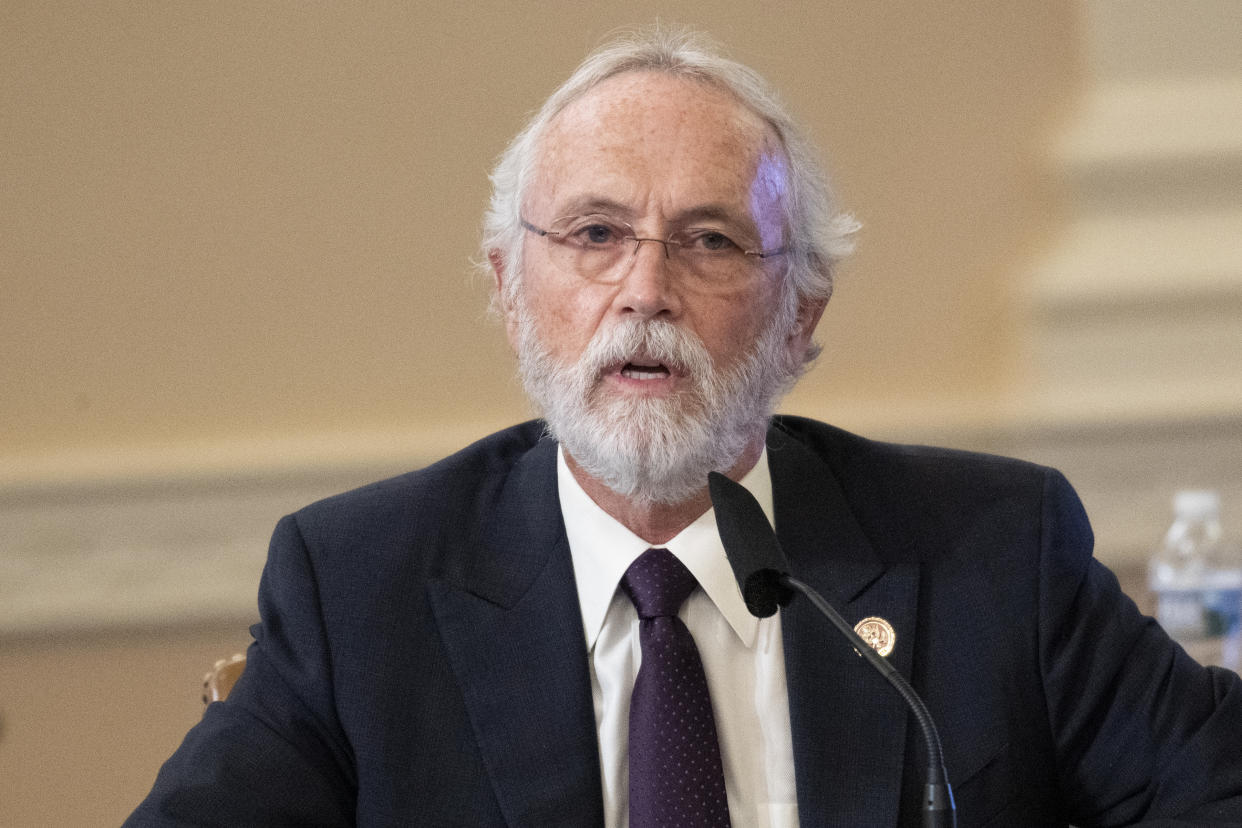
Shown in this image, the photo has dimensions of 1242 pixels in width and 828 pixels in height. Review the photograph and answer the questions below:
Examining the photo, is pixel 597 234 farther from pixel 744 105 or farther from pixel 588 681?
pixel 588 681

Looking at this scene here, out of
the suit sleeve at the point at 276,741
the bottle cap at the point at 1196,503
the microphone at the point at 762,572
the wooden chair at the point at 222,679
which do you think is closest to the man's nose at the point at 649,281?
the microphone at the point at 762,572

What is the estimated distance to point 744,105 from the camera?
1917 millimetres

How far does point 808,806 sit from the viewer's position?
1.66 m

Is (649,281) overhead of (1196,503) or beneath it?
overhead

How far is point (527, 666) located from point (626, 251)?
57 centimetres

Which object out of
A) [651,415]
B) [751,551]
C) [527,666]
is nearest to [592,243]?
[651,415]

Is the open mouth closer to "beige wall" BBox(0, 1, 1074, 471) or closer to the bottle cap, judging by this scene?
"beige wall" BBox(0, 1, 1074, 471)

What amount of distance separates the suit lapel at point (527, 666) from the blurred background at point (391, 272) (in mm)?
1351

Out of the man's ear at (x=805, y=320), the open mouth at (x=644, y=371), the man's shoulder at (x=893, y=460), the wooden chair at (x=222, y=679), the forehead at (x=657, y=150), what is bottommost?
the wooden chair at (x=222, y=679)

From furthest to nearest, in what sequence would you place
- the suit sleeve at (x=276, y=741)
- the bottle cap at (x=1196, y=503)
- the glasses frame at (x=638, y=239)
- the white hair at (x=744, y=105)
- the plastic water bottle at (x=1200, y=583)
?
the bottle cap at (x=1196, y=503)
the plastic water bottle at (x=1200, y=583)
the white hair at (x=744, y=105)
the glasses frame at (x=638, y=239)
the suit sleeve at (x=276, y=741)

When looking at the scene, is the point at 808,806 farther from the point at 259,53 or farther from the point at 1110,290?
the point at 259,53

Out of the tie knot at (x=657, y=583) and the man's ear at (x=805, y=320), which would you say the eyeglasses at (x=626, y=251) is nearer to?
the man's ear at (x=805, y=320)

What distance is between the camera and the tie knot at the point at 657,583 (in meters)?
1.75

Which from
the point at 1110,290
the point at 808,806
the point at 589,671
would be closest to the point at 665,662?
the point at 589,671
